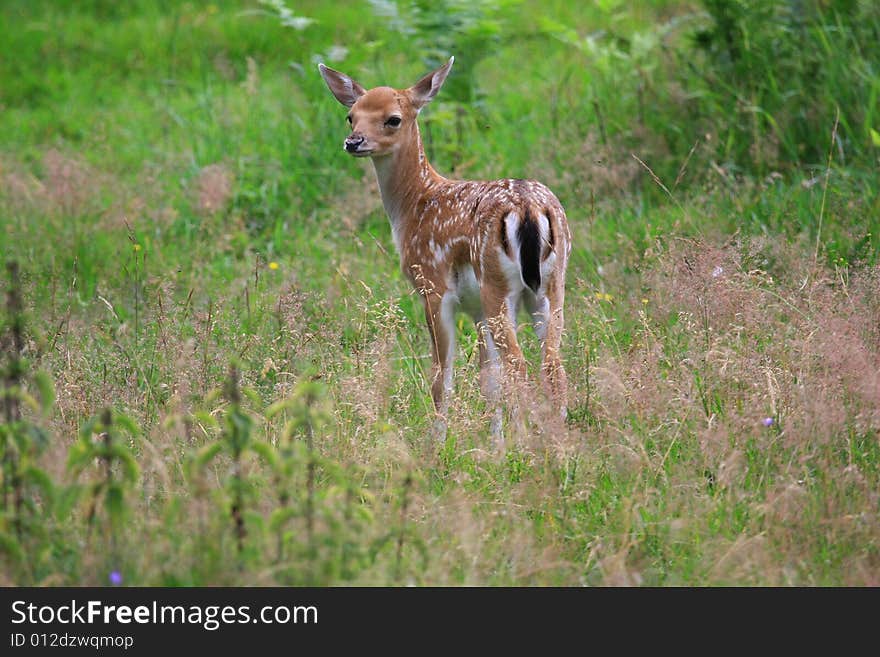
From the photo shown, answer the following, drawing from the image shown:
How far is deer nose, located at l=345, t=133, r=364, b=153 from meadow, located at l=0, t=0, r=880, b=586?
28.4 inches

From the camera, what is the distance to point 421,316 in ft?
21.7

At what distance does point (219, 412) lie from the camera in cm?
541

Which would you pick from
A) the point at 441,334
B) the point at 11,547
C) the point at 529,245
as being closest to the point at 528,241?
the point at 529,245

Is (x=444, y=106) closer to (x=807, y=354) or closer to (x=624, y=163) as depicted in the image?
(x=624, y=163)

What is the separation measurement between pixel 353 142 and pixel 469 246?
84 cm

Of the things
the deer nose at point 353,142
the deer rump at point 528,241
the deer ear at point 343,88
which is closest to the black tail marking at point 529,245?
the deer rump at point 528,241

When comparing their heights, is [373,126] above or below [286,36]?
above

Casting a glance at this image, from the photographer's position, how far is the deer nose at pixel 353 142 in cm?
590

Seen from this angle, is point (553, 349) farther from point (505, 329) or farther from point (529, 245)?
point (529, 245)

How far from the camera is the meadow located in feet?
12.4

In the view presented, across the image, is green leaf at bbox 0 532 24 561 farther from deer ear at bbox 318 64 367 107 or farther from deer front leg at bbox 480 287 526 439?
deer ear at bbox 318 64 367 107

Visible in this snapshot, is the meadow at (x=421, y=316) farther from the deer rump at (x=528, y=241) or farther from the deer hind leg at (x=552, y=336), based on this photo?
the deer rump at (x=528, y=241)

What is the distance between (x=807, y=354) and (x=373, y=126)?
2388 mm
